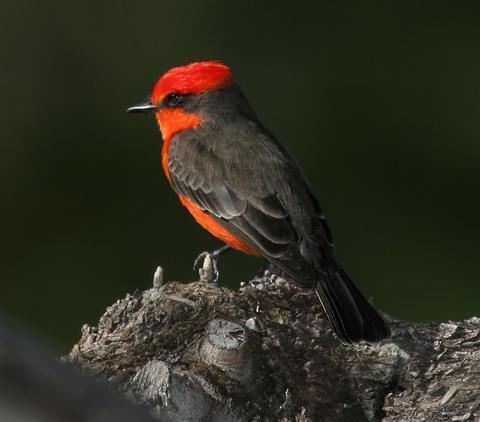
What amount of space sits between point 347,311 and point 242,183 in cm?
Result: 107

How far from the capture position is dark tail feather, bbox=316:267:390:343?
2615mm

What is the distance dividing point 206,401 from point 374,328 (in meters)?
0.94

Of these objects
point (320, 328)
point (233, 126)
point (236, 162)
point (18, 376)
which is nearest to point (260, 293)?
point (320, 328)

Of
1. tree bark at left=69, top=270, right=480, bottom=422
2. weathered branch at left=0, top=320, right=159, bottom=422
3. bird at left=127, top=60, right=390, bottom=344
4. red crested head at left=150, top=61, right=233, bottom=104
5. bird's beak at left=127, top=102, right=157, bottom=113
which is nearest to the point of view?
weathered branch at left=0, top=320, right=159, bottom=422

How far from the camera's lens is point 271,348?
2377 millimetres

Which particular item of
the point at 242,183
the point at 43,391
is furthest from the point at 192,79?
the point at 43,391

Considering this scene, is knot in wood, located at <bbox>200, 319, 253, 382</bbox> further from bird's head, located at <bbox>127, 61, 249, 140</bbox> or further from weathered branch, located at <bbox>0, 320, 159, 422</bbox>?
bird's head, located at <bbox>127, 61, 249, 140</bbox>

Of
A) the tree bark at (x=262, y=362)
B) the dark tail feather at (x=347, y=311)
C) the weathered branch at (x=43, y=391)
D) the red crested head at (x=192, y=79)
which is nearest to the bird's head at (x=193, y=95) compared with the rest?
the red crested head at (x=192, y=79)

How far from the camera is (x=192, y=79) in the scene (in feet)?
13.4

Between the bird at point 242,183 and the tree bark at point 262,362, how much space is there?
229 mm

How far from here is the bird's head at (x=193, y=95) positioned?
409cm

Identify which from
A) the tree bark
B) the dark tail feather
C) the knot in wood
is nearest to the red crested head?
the dark tail feather

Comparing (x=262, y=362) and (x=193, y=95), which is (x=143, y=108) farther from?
(x=262, y=362)

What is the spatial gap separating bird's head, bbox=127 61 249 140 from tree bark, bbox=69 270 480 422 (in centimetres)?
150
